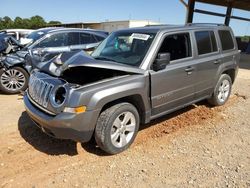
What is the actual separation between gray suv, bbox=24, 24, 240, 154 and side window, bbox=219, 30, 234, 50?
43 centimetres

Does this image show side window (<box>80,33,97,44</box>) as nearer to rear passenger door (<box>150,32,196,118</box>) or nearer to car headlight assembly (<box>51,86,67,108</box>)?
rear passenger door (<box>150,32,196,118</box>)

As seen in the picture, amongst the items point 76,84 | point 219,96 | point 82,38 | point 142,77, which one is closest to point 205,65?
point 219,96

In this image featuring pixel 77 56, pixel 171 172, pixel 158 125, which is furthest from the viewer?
pixel 158 125

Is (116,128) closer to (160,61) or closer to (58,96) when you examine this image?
(58,96)

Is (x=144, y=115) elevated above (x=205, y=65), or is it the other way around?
(x=205, y=65)

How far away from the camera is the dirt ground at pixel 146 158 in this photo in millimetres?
3611

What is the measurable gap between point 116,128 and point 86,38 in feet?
18.8

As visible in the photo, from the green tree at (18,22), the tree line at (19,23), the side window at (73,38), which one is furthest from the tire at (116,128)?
the green tree at (18,22)

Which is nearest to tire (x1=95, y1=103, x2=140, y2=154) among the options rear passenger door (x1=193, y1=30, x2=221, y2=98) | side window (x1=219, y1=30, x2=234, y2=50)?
rear passenger door (x1=193, y1=30, x2=221, y2=98)

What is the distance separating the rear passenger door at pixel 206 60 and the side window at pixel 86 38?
454 centimetres

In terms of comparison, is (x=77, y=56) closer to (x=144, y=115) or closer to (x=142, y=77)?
(x=142, y=77)

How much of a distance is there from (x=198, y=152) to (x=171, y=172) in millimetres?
754

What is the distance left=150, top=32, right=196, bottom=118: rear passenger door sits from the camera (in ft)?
15.1

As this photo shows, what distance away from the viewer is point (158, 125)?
5.33 meters
